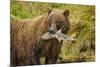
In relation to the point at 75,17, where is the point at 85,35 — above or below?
below

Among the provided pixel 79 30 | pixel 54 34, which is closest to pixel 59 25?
pixel 54 34

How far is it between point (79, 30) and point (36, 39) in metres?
0.47

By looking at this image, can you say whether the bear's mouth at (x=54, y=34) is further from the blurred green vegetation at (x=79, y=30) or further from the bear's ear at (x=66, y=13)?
the bear's ear at (x=66, y=13)

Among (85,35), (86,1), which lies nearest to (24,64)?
(85,35)

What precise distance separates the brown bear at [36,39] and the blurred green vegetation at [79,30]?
5 centimetres

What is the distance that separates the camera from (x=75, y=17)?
1903mm

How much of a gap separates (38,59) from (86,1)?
79 centimetres

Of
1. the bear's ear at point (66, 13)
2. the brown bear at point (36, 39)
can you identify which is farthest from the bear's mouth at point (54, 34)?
the bear's ear at point (66, 13)

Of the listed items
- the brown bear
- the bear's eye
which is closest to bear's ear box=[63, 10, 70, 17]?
the brown bear

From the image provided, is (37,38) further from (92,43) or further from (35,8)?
(92,43)

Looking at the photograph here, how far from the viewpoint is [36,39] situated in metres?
1.78

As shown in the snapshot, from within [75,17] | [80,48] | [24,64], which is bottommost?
[24,64]

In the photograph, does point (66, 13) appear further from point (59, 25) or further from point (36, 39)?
point (36, 39)

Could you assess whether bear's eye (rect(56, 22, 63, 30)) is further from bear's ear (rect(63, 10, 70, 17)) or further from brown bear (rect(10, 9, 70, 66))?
bear's ear (rect(63, 10, 70, 17))
